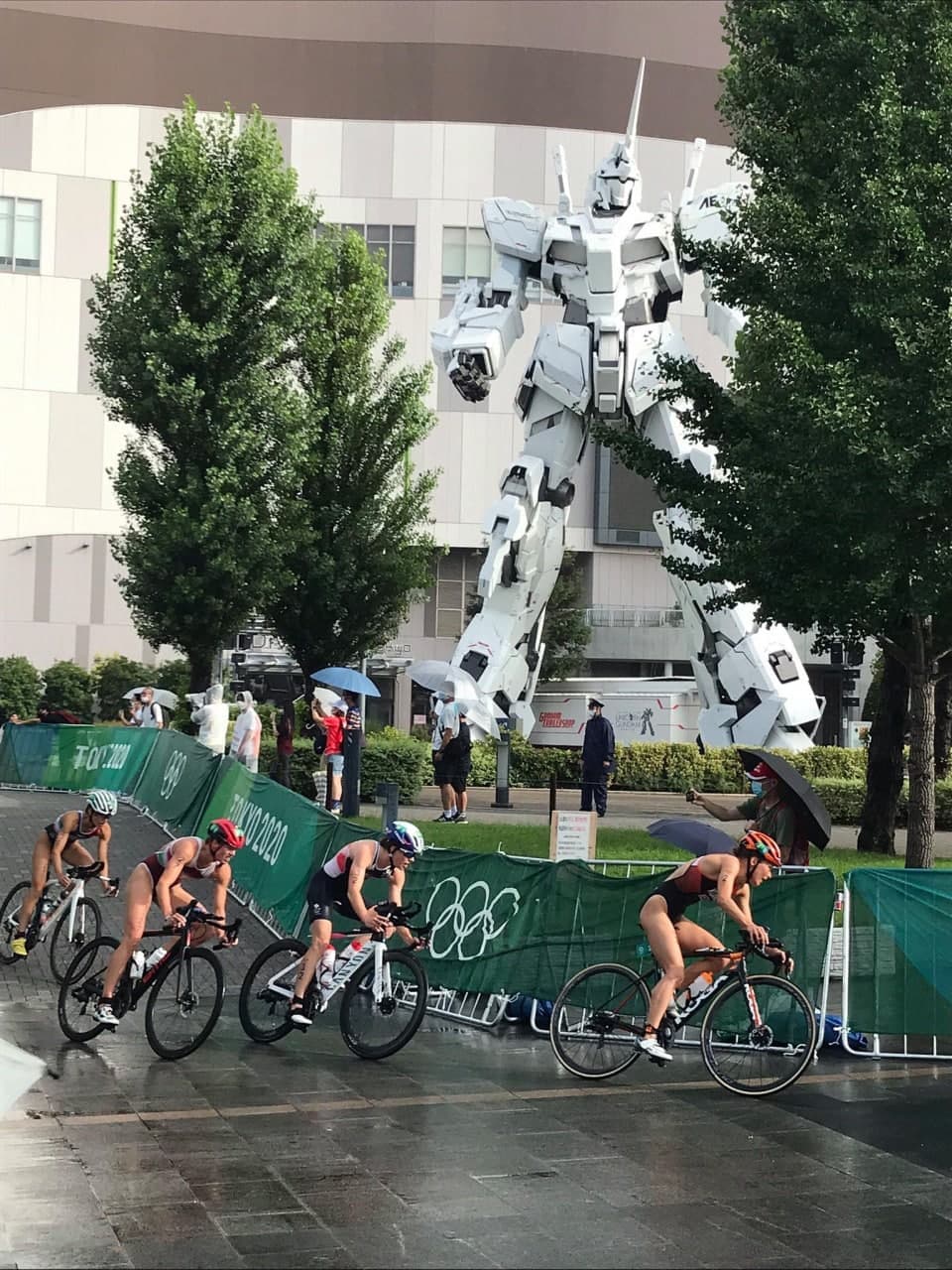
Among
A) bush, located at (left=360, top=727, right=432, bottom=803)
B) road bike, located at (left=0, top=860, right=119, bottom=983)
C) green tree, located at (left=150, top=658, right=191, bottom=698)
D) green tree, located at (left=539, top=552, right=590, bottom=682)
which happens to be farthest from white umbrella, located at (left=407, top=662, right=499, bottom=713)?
green tree, located at (left=539, top=552, right=590, bottom=682)

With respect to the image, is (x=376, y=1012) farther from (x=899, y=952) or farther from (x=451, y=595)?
(x=451, y=595)

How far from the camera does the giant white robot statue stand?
21156 mm

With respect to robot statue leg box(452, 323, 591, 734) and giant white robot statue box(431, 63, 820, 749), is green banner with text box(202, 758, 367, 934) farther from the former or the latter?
giant white robot statue box(431, 63, 820, 749)

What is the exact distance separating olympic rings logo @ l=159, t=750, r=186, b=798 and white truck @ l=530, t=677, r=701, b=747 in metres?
15.6

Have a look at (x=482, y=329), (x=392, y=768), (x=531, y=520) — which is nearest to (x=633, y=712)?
(x=392, y=768)

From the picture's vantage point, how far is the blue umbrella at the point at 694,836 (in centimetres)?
1001

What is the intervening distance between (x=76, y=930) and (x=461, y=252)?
45.5 metres

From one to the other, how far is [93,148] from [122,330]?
26668 millimetres

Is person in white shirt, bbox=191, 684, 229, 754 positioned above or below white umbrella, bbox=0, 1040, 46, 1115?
above

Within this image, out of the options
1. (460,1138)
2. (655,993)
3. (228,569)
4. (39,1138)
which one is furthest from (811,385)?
(228,569)

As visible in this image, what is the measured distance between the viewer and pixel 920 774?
15.6m

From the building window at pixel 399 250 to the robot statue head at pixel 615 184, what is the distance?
1337 inches

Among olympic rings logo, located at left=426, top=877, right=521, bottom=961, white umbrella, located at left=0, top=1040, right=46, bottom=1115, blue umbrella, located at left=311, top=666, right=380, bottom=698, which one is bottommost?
olympic rings logo, located at left=426, top=877, right=521, bottom=961

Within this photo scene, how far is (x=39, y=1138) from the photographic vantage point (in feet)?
25.2
